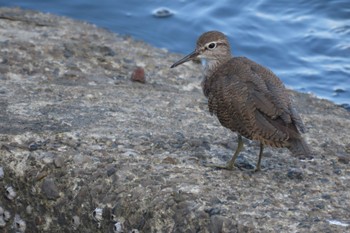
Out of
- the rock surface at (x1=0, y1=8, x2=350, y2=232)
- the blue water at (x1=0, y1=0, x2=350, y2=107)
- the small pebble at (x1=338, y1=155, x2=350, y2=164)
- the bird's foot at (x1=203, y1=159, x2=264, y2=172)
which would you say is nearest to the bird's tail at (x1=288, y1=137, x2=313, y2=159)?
the rock surface at (x1=0, y1=8, x2=350, y2=232)

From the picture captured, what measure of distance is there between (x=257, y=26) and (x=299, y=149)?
4.69 meters

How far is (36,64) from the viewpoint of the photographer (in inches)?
252

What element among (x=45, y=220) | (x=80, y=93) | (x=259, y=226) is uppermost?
(x=80, y=93)

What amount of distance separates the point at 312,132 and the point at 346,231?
1.75 meters

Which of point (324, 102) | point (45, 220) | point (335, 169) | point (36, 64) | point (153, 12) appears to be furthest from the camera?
point (153, 12)

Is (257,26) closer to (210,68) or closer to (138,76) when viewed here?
(138,76)

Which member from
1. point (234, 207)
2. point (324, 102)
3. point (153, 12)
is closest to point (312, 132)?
point (324, 102)

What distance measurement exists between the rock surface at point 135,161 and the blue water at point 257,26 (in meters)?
1.82

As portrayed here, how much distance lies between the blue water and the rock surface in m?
1.82

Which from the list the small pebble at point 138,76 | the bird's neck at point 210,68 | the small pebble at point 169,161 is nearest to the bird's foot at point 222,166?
the small pebble at point 169,161

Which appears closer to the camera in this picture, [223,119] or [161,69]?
[223,119]

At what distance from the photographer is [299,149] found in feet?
15.0

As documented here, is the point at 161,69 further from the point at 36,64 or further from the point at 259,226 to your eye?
the point at 259,226

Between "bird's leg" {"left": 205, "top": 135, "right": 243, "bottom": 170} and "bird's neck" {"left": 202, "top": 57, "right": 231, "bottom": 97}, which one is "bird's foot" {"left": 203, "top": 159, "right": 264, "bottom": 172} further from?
"bird's neck" {"left": 202, "top": 57, "right": 231, "bottom": 97}
